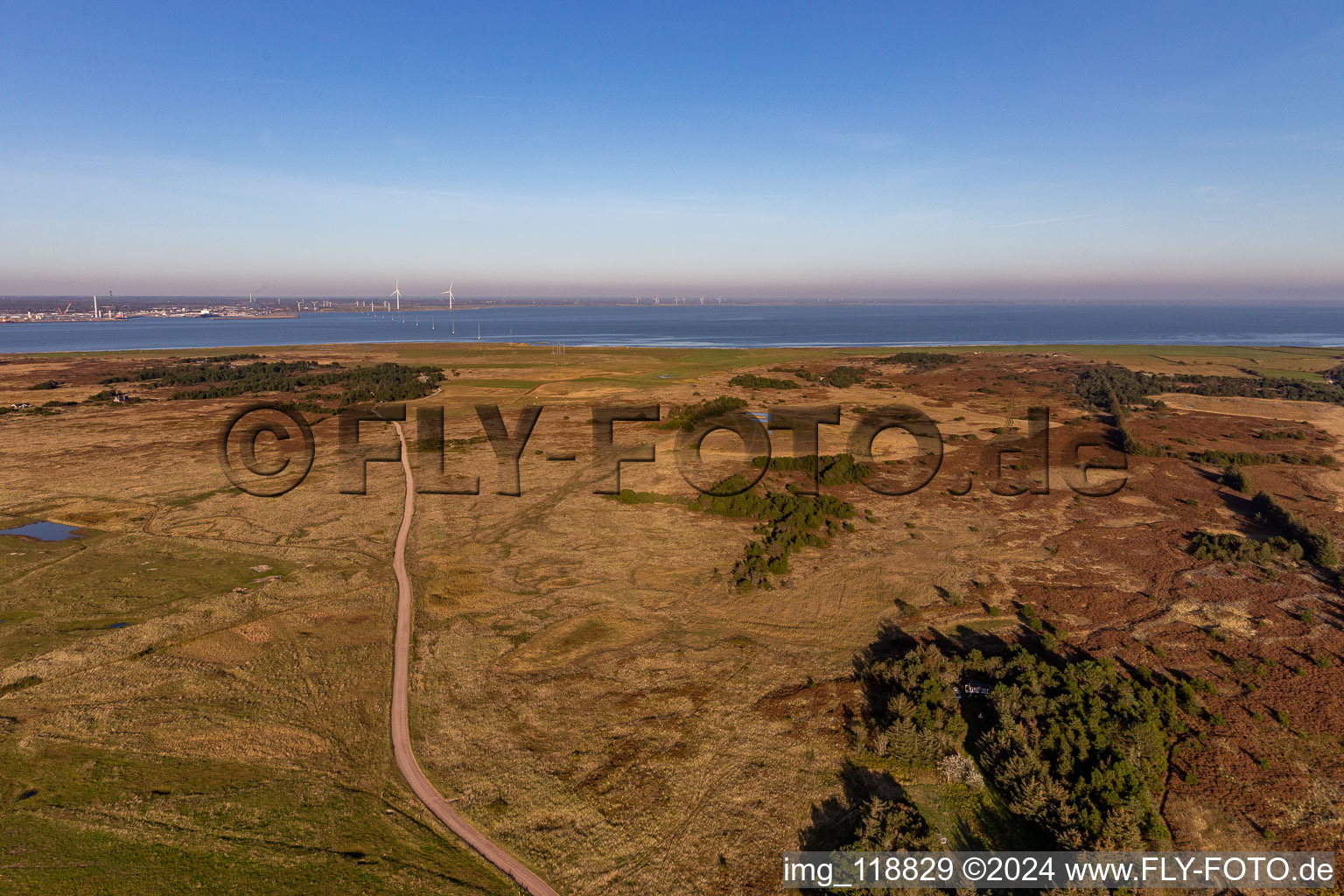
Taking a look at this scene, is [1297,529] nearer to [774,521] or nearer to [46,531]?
[774,521]

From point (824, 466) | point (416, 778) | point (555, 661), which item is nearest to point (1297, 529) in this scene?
point (824, 466)

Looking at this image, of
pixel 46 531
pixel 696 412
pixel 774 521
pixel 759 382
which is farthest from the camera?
pixel 759 382

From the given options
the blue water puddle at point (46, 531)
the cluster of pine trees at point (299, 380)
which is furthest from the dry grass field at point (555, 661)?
the cluster of pine trees at point (299, 380)

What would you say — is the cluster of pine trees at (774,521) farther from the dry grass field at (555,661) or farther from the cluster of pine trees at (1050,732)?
the cluster of pine trees at (1050,732)

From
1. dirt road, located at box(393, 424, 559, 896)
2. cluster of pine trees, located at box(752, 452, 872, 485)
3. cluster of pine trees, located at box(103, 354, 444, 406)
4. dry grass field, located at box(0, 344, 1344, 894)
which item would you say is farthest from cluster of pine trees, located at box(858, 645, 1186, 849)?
cluster of pine trees, located at box(103, 354, 444, 406)

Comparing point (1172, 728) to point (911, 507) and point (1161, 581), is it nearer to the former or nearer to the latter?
point (1161, 581)

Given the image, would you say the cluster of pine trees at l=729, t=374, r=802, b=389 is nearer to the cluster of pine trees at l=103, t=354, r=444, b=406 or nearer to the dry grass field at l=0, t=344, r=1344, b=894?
Answer: the dry grass field at l=0, t=344, r=1344, b=894
